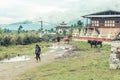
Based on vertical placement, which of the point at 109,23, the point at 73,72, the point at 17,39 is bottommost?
the point at 73,72

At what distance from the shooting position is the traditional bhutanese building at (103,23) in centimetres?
7261

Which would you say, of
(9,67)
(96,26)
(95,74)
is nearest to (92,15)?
(96,26)

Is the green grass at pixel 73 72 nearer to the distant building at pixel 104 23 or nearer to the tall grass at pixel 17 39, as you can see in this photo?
the tall grass at pixel 17 39

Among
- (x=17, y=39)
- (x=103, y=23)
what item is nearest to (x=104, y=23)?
(x=103, y=23)

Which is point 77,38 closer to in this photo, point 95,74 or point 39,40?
point 39,40

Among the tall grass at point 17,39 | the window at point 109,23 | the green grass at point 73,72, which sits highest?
the window at point 109,23

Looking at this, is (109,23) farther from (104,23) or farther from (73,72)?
(73,72)

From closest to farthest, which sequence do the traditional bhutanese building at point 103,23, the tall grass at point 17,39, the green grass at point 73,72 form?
the green grass at point 73,72
the tall grass at point 17,39
the traditional bhutanese building at point 103,23

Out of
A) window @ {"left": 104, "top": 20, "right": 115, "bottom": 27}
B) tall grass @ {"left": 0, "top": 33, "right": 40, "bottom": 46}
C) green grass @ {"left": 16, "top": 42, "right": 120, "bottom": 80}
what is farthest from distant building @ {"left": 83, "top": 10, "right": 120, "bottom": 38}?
green grass @ {"left": 16, "top": 42, "right": 120, "bottom": 80}

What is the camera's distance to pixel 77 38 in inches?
2916

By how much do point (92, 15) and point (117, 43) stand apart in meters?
51.2

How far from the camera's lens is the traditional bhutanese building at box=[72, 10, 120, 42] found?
2859 inches

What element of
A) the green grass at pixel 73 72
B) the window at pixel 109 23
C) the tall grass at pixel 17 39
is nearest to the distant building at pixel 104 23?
the window at pixel 109 23

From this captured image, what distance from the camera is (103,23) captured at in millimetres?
74875
